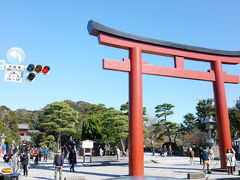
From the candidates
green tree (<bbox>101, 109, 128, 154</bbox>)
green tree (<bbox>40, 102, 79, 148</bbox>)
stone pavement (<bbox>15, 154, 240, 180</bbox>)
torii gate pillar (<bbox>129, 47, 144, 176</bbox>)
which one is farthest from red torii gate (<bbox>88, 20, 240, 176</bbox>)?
green tree (<bbox>40, 102, 79, 148</bbox>)

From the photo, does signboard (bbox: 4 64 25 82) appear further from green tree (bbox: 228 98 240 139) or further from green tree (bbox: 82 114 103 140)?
green tree (bbox: 82 114 103 140)

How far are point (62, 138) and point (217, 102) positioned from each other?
37289mm

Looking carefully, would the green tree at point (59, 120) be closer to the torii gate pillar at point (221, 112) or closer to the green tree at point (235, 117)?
the green tree at point (235, 117)

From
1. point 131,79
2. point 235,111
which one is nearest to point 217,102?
point 131,79

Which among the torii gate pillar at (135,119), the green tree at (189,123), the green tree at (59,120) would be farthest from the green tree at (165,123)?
the torii gate pillar at (135,119)

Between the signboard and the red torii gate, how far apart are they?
478 cm

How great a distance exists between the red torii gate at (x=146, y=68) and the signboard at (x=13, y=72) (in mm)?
4779

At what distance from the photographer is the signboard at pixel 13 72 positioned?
8.07 metres

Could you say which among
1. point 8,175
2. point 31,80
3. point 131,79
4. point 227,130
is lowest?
point 8,175

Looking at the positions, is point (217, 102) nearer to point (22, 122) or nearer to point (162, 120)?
point (162, 120)

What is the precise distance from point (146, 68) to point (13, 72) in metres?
7.44

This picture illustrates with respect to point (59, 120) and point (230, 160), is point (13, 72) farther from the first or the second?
point (59, 120)

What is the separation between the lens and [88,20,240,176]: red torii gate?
12.2 meters

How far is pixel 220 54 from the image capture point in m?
16.3
